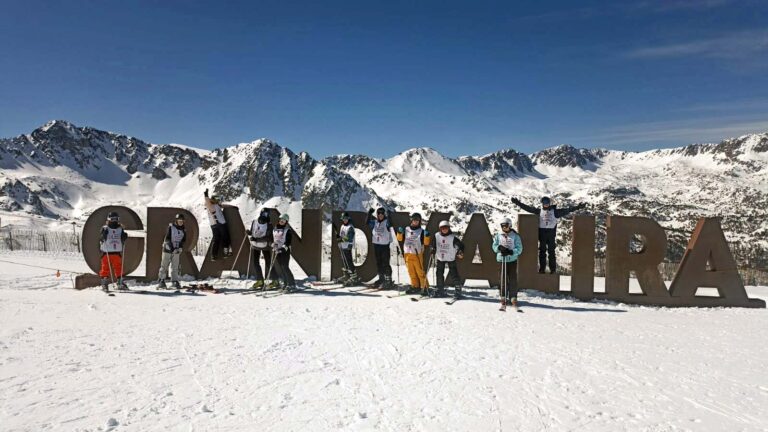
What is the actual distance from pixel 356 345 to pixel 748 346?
7560 mm

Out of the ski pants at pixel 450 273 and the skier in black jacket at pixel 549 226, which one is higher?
the skier in black jacket at pixel 549 226

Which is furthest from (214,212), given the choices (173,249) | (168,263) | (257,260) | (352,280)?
(352,280)

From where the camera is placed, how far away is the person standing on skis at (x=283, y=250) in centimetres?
1270

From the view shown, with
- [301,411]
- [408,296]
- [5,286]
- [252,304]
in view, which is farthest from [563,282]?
[5,286]

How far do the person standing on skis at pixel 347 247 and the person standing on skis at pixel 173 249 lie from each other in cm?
483

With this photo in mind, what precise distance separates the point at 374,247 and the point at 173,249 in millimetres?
6082

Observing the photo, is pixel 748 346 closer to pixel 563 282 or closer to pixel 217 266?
pixel 563 282

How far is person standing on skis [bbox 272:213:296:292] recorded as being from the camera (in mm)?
12695

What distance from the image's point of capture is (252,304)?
35.3 ft

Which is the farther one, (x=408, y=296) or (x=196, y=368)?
(x=408, y=296)

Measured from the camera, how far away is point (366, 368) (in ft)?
20.8

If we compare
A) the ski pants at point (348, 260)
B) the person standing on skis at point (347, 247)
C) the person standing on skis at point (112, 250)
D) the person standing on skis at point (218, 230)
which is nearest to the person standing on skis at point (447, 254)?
the person standing on skis at point (347, 247)

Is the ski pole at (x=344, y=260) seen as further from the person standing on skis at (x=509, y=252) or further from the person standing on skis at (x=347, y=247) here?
the person standing on skis at (x=509, y=252)

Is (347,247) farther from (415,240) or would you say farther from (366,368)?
(366,368)
